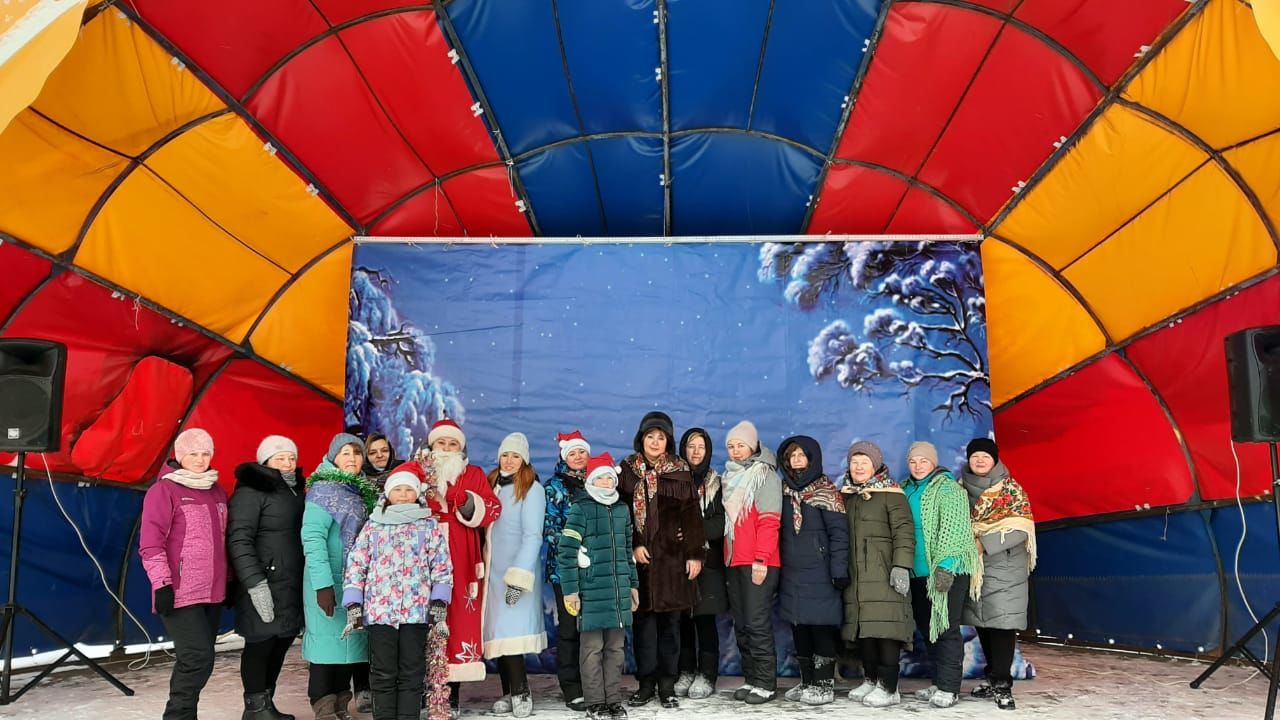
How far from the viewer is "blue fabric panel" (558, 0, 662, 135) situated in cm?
681

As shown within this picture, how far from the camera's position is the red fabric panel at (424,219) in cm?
869

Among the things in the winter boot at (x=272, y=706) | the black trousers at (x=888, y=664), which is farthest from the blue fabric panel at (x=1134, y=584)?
the winter boot at (x=272, y=706)

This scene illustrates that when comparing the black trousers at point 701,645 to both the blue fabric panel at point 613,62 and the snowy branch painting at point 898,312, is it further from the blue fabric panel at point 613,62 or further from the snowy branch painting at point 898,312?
the blue fabric panel at point 613,62

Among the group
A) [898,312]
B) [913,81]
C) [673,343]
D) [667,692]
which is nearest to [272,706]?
[667,692]

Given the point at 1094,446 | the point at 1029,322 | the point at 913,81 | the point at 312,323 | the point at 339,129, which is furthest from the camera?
the point at 312,323

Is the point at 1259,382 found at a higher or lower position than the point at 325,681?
higher

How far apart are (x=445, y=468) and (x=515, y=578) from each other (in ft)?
2.73

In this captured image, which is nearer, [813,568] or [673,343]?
[813,568]

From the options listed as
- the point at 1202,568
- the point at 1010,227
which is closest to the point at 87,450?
the point at 1010,227

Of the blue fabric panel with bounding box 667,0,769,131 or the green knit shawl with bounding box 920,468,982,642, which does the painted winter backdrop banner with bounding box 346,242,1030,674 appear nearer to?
the blue fabric panel with bounding box 667,0,769,131

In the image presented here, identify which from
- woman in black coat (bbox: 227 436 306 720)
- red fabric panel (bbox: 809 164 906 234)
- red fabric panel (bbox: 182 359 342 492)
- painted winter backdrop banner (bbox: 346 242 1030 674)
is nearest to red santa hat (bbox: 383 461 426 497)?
woman in black coat (bbox: 227 436 306 720)

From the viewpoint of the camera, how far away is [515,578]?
608 centimetres

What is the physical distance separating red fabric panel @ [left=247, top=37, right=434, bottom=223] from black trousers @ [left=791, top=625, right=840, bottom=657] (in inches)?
195

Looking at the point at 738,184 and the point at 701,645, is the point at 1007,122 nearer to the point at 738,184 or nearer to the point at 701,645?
the point at 738,184
